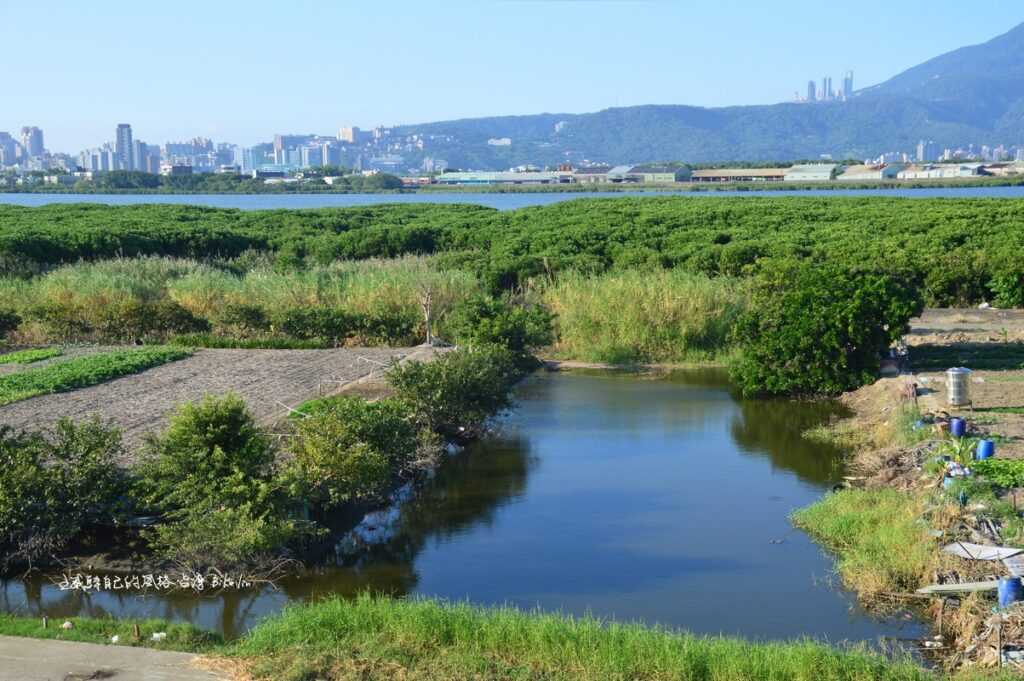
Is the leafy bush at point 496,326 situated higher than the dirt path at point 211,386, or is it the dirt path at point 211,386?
the leafy bush at point 496,326

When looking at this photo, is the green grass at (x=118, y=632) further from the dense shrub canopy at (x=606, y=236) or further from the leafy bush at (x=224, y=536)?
the dense shrub canopy at (x=606, y=236)

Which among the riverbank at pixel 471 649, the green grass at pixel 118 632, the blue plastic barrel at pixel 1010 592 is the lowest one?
the green grass at pixel 118 632

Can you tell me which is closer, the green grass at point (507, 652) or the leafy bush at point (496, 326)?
the green grass at point (507, 652)

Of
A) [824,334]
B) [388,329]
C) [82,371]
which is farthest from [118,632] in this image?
[388,329]

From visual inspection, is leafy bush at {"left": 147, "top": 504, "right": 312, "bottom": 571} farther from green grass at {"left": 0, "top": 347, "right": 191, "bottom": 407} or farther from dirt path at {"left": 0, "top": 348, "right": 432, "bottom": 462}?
green grass at {"left": 0, "top": 347, "right": 191, "bottom": 407}

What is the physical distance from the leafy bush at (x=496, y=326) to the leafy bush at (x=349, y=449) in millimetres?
7279

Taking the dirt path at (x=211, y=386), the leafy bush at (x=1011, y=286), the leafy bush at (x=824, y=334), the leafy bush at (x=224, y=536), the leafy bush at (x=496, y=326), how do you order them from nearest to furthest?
the leafy bush at (x=224, y=536), the dirt path at (x=211, y=386), the leafy bush at (x=824, y=334), the leafy bush at (x=496, y=326), the leafy bush at (x=1011, y=286)

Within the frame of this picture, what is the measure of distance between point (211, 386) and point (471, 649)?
38.9 ft

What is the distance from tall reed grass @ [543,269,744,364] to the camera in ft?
83.7

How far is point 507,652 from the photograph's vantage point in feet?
31.7

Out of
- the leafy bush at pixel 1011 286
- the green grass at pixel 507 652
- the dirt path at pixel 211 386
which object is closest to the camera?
the green grass at pixel 507 652

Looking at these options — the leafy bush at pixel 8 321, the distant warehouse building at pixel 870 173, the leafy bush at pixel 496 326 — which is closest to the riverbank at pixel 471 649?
the leafy bush at pixel 496 326

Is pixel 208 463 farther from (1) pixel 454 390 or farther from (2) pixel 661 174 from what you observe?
(2) pixel 661 174

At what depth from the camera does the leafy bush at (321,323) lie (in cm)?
2609
